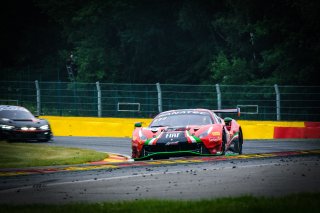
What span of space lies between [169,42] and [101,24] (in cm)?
487

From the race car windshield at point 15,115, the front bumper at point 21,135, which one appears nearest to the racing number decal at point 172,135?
the front bumper at point 21,135

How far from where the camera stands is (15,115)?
2530 centimetres

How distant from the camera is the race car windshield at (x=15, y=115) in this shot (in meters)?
25.0

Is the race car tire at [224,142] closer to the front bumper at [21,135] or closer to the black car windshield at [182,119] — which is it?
the black car windshield at [182,119]

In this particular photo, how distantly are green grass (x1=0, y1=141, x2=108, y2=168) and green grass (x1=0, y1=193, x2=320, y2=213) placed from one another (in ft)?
24.2

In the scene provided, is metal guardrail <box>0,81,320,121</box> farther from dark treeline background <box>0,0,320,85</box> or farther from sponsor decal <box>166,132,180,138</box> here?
sponsor decal <box>166,132,180,138</box>

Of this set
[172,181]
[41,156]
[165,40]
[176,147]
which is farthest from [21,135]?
[165,40]

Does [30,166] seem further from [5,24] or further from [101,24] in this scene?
[5,24]

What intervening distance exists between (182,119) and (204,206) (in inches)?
337

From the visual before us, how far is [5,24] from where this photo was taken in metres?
59.2

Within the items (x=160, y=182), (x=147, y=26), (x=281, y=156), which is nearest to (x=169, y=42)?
(x=147, y=26)

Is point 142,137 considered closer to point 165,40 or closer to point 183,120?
point 183,120

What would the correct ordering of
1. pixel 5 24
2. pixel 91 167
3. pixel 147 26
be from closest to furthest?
pixel 91 167, pixel 147 26, pixel 5 24

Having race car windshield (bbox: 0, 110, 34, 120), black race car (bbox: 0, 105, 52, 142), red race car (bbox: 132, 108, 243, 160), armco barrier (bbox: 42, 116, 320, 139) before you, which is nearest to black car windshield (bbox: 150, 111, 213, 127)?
red race car (bbox: 132, 108, 243, 160)
